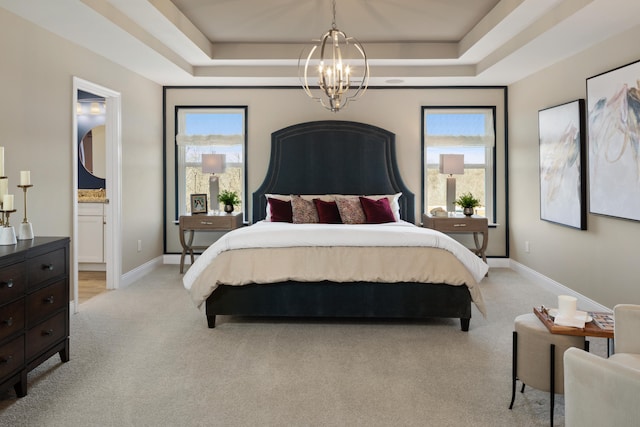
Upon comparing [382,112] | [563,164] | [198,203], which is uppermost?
[382,112]

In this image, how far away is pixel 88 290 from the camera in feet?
17.7

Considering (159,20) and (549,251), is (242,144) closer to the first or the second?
(159,20)

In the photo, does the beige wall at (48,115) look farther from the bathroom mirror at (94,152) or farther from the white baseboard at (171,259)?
the bathroom mirror at (94,152)

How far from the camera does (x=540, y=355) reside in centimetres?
254

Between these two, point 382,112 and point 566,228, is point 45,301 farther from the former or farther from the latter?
→ point 382,112

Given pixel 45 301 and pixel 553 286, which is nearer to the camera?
pixel 45 301

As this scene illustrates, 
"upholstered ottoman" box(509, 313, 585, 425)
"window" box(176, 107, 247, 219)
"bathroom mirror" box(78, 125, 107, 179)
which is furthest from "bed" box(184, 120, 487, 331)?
"bathroom mirror" box(78, 125, 107, 179)

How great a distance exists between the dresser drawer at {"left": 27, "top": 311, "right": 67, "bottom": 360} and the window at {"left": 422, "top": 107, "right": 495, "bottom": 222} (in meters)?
4.73

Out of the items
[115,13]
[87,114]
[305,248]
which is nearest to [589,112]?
[305,248]

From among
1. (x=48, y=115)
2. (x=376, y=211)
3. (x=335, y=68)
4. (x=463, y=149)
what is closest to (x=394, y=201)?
(x=376, y=211)

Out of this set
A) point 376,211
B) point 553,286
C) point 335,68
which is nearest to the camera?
point 335,68

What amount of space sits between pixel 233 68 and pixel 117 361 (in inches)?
151

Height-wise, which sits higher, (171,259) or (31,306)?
(31,306)

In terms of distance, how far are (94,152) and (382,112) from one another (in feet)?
13.2
